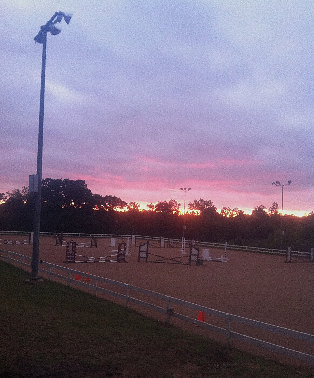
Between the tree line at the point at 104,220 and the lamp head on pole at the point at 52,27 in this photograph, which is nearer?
the lamp head on pole at the point at 52,27

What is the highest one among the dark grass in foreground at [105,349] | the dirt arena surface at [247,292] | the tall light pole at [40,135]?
the tall light pole at [40,135]

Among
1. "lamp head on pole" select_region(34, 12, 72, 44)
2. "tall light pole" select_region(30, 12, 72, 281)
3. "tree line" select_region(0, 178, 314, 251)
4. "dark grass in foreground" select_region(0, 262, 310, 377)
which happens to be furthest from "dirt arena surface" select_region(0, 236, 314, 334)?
"tree line" select_region(0, 178, 314, 251)

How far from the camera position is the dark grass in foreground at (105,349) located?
18.9ft

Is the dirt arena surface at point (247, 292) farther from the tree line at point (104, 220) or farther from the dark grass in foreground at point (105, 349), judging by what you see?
the tree line at point (104, 220)

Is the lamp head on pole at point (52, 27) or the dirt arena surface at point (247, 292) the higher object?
the lamp head on pole at point (52, 27)

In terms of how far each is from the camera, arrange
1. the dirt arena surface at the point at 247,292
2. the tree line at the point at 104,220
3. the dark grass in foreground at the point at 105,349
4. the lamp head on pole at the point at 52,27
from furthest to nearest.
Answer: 1. the tree line at the point at 104,220
2. the lamp head on pole at the point at 52,27
3. the dirt arena surface at the point at 247,292
4. the dark grass in foreground at the point at 105,349

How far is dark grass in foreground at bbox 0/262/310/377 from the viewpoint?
5.77m

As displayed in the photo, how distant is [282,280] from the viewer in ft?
78.0

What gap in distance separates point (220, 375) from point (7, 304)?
5850 millimetres

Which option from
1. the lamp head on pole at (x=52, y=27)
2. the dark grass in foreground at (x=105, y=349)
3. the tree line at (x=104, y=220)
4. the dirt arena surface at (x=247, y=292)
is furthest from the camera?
the tree line at (x=104, y=220)

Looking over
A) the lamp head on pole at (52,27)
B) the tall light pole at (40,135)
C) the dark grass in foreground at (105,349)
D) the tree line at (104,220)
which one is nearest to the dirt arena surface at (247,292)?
the dark grass in foreground at (105,349)

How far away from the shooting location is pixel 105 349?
22.2 feet

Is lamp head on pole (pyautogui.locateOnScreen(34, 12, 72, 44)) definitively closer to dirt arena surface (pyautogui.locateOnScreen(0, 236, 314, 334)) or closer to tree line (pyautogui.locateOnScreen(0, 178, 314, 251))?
dirt arena surface (pyautogui.locateOnScreen(0, 236, 314, 334))

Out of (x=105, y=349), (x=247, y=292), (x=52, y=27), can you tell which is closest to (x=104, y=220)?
(x=247, y=292)
